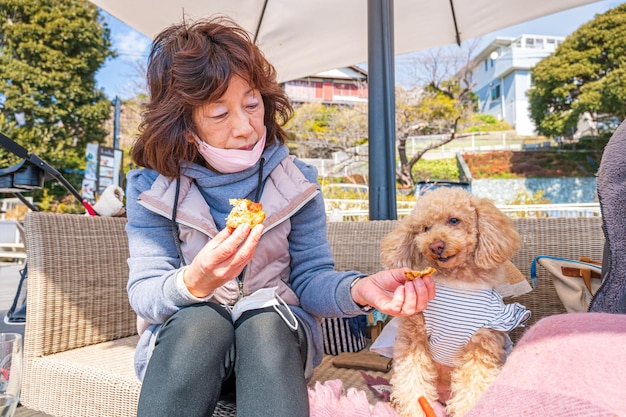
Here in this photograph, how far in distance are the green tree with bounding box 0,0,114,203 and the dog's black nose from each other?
15.5 metres

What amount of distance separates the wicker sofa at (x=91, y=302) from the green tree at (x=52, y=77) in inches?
572

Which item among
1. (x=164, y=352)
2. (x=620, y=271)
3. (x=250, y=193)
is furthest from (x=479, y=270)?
(x=164, y=352)

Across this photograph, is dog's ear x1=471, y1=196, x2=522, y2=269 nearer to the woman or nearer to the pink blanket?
the woman

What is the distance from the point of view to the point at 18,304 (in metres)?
2.95

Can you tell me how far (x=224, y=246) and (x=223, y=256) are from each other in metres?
0.02

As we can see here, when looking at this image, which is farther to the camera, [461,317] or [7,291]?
[7,291]

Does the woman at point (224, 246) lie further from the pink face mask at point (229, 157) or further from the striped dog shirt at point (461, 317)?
the striped dog shirt at point (461, 317)

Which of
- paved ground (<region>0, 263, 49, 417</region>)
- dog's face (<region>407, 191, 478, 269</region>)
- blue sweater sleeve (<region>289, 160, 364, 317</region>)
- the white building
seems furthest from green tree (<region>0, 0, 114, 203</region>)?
the white building

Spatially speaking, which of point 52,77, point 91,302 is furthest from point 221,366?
point 52,77

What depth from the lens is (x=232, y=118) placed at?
4.48ft

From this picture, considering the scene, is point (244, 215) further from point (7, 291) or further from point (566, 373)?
point (7, 291)

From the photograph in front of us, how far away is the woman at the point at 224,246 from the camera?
1.01 m

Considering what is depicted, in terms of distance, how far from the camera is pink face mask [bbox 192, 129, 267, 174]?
1.37 m

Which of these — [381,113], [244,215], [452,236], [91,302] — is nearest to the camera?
[244,215]
